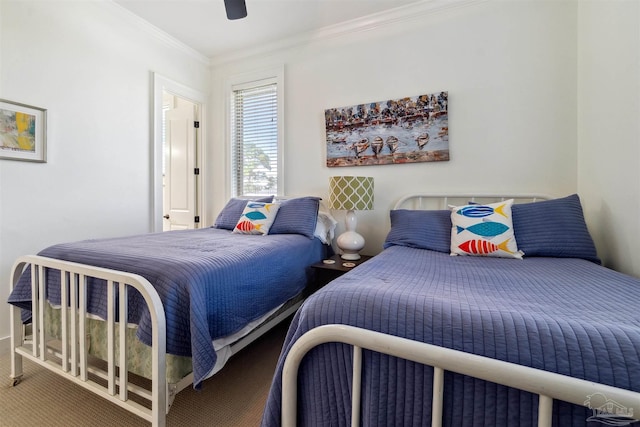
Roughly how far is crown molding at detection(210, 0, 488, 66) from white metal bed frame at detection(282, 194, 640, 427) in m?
2.65

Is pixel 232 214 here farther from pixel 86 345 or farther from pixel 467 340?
pixel 467 340

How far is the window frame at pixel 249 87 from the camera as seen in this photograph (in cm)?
289

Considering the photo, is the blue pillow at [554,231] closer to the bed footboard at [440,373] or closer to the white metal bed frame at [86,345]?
the bed footboard at [440,373]

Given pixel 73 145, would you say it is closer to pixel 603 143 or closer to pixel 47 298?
pixel 47 298

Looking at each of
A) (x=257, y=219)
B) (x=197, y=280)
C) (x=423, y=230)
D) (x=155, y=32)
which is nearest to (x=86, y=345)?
(x=197, y=280)

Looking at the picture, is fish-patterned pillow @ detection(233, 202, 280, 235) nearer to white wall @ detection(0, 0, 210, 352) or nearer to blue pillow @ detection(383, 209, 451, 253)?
blue pillow @ detection(383, 209, 451, 253)

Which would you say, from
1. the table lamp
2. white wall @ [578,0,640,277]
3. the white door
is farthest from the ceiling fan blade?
the white door

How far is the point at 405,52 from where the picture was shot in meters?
2.39

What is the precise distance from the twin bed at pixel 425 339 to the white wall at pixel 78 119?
80 centimetres

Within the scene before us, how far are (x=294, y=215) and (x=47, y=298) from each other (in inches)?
60.8

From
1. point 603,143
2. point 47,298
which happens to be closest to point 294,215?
point 47,298

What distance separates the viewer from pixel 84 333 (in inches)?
48.0

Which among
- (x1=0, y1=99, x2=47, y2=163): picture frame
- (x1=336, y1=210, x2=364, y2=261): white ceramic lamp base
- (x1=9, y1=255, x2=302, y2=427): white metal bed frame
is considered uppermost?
(x1=0, y1=99, x2=47, y2=163): picture frame

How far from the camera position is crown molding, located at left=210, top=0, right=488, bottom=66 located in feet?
7.34
